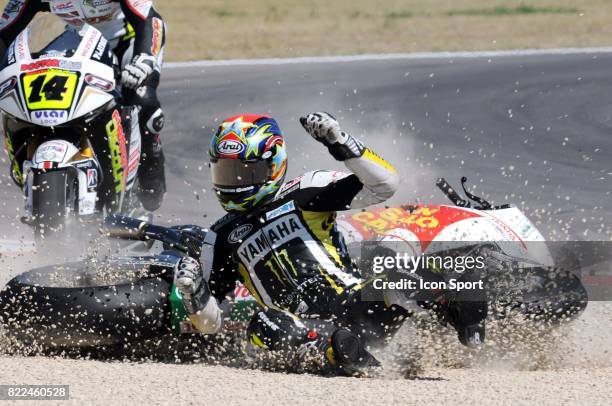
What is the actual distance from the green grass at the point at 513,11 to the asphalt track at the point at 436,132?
4.22 metres

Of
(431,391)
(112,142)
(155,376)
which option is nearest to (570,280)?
(431,391)

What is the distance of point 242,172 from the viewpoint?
19.1 feet

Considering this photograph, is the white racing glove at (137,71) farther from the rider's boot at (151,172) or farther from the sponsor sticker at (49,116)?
the rider's boot at (151,172)

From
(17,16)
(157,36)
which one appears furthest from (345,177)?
(17,16)

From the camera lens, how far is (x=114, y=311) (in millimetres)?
6008

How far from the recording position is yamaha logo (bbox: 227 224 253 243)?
596cm

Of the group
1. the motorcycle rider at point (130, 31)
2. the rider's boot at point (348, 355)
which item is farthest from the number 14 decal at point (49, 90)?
the rider's boot at point (348, 355)

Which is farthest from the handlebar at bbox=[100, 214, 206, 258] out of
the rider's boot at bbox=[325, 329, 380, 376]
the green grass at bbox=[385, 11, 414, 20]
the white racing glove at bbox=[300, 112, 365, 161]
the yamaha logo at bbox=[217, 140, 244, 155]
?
the green grass at bbox=[385, 11, 414, 20]

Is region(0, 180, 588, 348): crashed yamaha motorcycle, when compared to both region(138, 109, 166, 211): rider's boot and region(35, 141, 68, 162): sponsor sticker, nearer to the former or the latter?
region(35, 141, 68, 162): sponsor sticker

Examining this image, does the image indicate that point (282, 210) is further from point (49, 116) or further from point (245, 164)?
point (49, 116)

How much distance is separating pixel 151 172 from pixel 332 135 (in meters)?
3.26

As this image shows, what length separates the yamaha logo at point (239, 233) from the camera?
596cm

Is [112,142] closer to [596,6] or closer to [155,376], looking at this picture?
[155,376]

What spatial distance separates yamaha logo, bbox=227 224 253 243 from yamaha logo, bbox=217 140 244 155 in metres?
0.39
